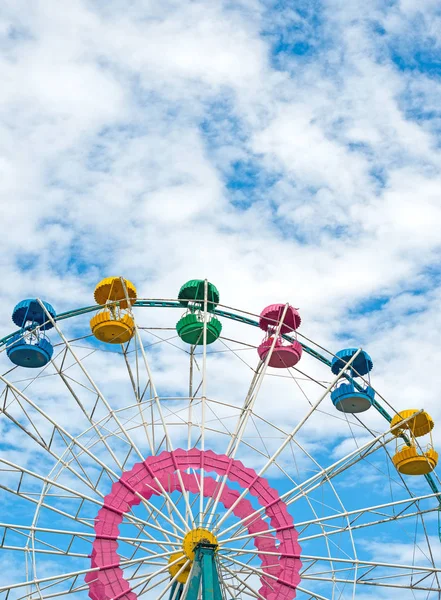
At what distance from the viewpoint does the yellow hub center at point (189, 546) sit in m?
22.8

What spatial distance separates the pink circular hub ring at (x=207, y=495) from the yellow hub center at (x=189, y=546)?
1.31 meters

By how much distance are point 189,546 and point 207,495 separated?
1.83 meters

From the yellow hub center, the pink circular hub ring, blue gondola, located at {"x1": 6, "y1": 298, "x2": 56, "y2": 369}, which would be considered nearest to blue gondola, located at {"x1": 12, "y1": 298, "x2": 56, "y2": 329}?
blue gondola, located at {"x1": 6, "y1": 298, "x2": 56, "y2": 369}

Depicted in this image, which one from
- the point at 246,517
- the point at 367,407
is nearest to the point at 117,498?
the point at 246,517

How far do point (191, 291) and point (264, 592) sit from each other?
1110 centimetres

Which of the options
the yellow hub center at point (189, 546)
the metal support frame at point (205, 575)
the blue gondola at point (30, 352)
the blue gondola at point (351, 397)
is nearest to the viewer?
the metal support frame at point (205, 575)

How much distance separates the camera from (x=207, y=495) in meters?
24.2

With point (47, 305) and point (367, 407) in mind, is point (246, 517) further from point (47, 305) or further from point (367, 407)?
point (47, 305)

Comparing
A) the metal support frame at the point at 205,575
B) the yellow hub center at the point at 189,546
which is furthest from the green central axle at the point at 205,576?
the yellow hub center at the point at 189,546

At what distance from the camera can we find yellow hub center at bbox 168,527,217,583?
22.8 meters

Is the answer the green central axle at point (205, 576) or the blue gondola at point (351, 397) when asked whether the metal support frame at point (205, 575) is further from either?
the blue gondola at point (351, 397)

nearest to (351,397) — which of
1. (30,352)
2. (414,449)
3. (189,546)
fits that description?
(414,449)

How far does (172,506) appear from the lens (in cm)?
2317

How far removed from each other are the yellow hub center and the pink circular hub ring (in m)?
1.31
